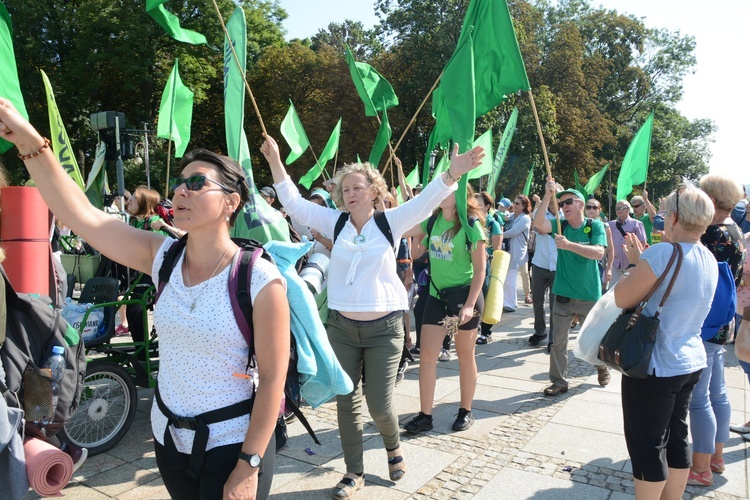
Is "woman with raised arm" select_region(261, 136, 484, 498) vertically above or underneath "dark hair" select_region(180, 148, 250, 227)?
underneath

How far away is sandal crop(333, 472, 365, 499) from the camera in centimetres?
338

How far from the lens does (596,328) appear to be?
10.5ft

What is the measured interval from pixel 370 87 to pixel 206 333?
6544mm

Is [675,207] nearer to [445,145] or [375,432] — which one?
[375,432]

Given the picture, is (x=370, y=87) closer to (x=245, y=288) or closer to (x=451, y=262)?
(x=451, y=262)

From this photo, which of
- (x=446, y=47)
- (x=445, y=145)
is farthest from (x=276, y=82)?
(x=445, y=145)

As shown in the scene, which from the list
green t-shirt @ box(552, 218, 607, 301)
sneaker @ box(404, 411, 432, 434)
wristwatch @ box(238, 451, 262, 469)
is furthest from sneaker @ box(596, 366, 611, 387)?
wristwatch @ box(238, 451, 262, 469)

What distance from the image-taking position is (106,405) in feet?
13.5

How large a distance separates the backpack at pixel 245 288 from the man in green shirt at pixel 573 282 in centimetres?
375

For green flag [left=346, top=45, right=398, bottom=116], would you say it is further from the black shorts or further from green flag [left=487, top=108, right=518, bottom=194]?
the black shorts

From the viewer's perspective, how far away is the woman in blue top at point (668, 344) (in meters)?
2.80

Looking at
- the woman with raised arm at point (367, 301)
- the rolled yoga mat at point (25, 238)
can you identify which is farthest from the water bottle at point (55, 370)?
the woman with raised arm at point (367, 301)

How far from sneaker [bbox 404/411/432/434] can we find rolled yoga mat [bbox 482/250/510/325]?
36.0 inches

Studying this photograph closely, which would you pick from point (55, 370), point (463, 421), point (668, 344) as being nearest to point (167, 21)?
point (55, 370)
